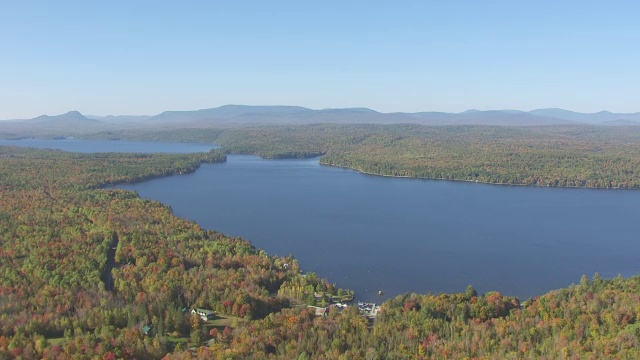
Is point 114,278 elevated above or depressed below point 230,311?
above

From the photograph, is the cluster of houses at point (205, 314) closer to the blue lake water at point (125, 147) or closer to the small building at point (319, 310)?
the small building at point (319, 310)

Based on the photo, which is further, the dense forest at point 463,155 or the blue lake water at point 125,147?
the blue lake water at point 125,147

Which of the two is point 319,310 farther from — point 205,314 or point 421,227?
point 421,227

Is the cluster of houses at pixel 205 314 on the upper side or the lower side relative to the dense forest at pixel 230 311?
lower

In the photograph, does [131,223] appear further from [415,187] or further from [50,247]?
[415,187]

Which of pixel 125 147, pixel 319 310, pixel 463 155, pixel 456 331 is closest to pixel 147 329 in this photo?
pixel 319 310

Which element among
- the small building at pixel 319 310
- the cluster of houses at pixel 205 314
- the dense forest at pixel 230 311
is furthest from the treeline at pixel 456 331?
the cluster of houses at pixel 205 314
